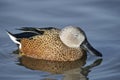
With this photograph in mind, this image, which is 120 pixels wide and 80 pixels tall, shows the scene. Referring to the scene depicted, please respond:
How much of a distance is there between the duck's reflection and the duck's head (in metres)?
0.25

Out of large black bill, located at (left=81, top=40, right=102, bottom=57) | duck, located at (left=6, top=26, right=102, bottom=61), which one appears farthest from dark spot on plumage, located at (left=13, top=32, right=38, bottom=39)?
large black bill, located at (left=81, top=40, right=102, bottom=57)

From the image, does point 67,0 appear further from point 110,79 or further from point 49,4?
point 110,79

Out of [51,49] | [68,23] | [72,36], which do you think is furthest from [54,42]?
[68,23]

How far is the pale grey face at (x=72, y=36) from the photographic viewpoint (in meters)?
10.4

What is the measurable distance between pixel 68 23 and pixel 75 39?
3.60 ft

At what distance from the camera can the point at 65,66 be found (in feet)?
33.6

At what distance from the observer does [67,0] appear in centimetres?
1261

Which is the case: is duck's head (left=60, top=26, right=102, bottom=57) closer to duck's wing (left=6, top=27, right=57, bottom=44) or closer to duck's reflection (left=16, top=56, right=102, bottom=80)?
duck's reflection (left=16, top=56, right=102, bottom=80)

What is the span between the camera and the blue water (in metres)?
9.62

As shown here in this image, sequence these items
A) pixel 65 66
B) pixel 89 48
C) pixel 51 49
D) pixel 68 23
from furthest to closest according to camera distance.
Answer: pixel 68 23, pixel 51 49, pixel 89 48, pixel 65 66

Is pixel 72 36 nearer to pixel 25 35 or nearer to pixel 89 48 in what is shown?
pixel 89 48

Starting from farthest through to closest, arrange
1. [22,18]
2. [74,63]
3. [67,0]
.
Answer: [67,0]
[22,18]
[74,63]

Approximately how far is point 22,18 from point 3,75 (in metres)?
2.54

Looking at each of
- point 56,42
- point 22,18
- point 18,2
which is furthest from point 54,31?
point 18,2
